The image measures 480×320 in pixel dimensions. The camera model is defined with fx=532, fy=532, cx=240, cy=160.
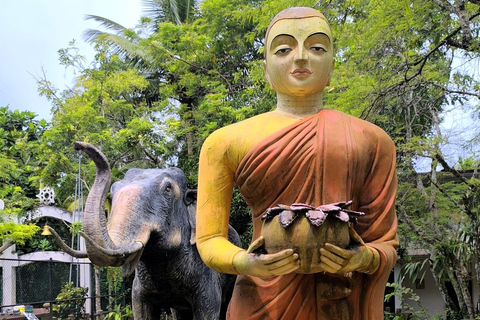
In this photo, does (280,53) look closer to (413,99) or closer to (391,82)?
(391,82)

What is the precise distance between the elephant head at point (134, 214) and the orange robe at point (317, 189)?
981 millimetres

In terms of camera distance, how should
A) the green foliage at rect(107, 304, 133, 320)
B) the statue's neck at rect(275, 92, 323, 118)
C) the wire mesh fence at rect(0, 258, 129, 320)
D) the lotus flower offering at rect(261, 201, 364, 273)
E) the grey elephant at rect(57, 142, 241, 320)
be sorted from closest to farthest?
the lotus flower offering at rect(261, 201, 364, 273) < the statue's neck at rect(275, 92, 323, 118) < the grey elephant at rect(57, 142, 241, 320) < the green foliage at rect(107, 304, 133, 320) < the wire mesh fence at rect(0, 258, 129, 320)

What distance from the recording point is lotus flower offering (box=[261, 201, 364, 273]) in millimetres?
1991

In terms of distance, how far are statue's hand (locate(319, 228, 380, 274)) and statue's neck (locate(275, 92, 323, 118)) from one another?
0.82 meters

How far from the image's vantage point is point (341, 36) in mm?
6953

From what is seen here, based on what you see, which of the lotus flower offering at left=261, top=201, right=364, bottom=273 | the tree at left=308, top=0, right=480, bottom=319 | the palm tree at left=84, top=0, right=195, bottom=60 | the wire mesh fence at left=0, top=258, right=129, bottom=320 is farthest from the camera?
the palm tree at left=84, top=0, right=195, bottom=60

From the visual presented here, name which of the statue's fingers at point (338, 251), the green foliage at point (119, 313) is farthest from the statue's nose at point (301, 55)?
the green foliage at point (119, 313)

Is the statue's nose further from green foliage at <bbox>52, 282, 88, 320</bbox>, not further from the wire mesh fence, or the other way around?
green foliage at <bbox>52, 282, 88, 320</bbox>

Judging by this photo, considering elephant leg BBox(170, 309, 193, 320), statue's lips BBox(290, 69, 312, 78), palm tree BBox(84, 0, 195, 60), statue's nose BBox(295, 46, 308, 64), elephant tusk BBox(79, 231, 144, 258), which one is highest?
palm tree BBox(84, 0, 195, 60)

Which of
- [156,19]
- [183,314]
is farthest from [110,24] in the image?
[183,314]

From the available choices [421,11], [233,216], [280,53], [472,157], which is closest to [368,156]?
[280,53]

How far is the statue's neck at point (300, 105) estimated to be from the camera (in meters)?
2.74

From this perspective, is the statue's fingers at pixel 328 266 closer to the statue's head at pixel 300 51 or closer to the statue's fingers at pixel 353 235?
the statue's fingers at pixel 353 235

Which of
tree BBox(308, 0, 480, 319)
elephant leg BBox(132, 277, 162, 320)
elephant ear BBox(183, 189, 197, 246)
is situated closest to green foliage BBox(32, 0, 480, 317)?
tree BBox(308, 0, 480, 319)
